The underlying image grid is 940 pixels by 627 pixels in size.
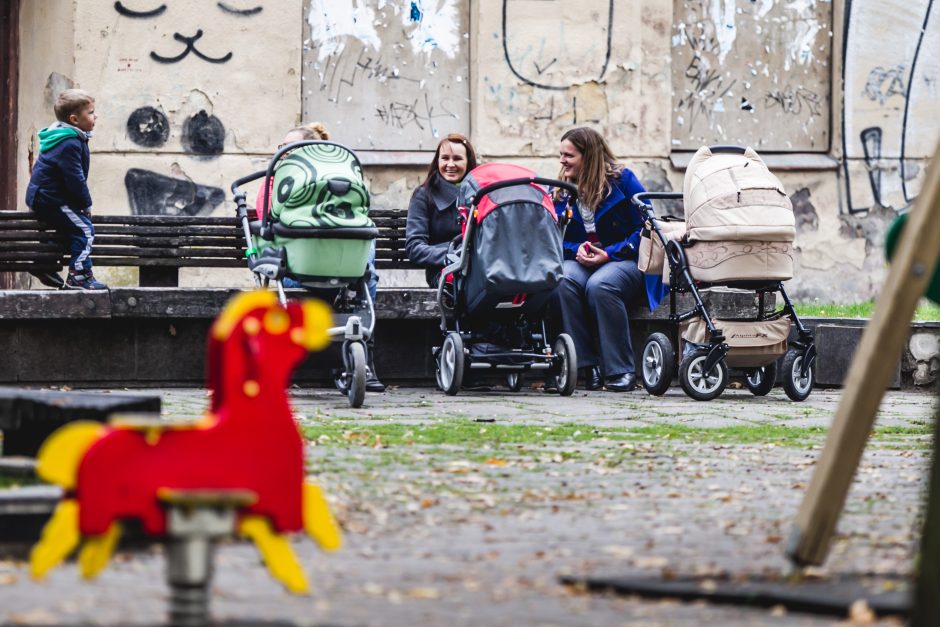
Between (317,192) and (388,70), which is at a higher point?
(388,70)

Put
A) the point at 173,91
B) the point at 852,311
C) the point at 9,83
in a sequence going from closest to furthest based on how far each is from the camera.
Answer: the point at 852,311
the point at 173,91
the point at 9,83

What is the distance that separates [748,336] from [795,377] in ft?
1.41

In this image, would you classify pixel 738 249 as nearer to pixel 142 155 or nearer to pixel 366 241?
pixel 366 241

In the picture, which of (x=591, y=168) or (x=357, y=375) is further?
(x=591, y=168)

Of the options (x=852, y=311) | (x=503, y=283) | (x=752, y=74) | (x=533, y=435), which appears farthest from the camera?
(x=752, y=74)

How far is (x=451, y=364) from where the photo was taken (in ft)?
33.1

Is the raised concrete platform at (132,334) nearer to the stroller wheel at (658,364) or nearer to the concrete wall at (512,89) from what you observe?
the stroller wheel at (658,364)

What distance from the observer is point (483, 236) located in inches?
380

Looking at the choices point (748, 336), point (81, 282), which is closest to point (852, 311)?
point (748, 336)

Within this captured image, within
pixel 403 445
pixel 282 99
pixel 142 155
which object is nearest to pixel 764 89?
pixel 282 99

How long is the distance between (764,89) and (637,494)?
35.8 ft

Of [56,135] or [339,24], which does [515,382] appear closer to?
[56,135]

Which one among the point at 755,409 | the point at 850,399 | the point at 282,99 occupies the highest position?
the point at 282,99

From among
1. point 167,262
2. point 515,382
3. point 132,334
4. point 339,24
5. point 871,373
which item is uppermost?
point 339,24
